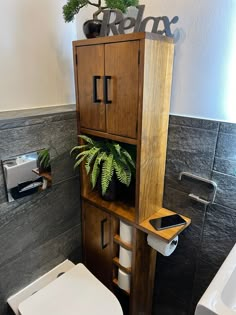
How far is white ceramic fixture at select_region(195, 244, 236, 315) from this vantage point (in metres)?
0.70

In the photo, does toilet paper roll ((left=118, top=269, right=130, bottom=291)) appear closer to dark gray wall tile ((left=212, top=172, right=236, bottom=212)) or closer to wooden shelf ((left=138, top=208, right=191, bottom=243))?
wooden shelf ((left=138, top=208, right=191, bottom=243))

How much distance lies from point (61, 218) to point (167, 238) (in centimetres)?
70

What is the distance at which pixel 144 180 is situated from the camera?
3.87ft

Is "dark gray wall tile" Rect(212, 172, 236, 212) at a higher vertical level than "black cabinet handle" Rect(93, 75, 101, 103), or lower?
lower

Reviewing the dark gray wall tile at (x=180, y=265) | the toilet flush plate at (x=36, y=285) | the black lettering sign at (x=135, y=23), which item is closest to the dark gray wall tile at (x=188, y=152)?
the dark gray wall tile at (x=180, y=265)

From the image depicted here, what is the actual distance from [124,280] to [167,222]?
1.69 ft

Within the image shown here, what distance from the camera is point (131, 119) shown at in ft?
3.56

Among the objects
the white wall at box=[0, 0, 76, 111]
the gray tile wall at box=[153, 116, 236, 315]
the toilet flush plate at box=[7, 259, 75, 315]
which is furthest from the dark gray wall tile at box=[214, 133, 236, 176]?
the toilet flush plate at box=[7, 259, 75, 315]

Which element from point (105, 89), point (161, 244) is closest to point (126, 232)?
point (161, 244)

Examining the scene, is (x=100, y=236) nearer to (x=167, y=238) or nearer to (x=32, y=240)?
(x=32, y=240)

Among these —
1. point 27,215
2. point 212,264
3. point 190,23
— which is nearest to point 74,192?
point 27,215

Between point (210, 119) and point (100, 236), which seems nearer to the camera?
point (210, 119)

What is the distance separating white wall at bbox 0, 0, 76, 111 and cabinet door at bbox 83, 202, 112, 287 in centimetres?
76

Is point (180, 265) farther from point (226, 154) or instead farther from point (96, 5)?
point (96, 5)
